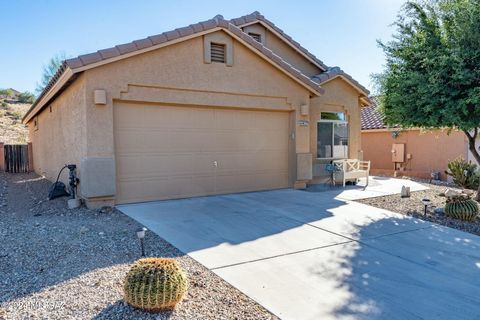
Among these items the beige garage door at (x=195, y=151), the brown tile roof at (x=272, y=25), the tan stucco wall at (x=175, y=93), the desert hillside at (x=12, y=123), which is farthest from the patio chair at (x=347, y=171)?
the desert hillside at (x=12, y=123)

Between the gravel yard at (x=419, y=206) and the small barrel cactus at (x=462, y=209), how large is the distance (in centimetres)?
14

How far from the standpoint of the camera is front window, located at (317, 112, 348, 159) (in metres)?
14.1

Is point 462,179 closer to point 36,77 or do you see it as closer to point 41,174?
point 41,174

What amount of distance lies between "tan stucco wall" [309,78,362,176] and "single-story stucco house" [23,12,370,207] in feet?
0.23

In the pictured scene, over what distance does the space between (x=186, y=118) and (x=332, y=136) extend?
6528 mm

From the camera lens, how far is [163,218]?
8.17m

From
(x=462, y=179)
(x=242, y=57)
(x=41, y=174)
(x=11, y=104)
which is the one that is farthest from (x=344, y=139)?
(x=11, y=104)

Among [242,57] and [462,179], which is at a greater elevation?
[242,57]

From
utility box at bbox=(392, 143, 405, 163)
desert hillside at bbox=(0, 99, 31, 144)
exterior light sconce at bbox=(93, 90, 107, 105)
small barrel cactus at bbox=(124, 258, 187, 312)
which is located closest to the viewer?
small barrel cactus at bbox=(124, 258, 187, 312)

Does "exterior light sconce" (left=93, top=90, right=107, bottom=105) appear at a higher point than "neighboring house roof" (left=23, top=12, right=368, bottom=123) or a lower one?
lower

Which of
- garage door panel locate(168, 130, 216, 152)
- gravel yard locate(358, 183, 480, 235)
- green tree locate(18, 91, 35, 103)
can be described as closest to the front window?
gravel yard locate(358, 183, 480, 235)

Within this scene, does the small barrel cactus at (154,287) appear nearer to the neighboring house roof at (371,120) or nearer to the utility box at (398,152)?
the utility box at (398,152)

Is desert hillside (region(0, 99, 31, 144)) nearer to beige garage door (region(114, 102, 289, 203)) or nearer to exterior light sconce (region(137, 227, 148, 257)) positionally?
beige garage door (region(114, 102, 289, 203))

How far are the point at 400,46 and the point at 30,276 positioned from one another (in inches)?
407
